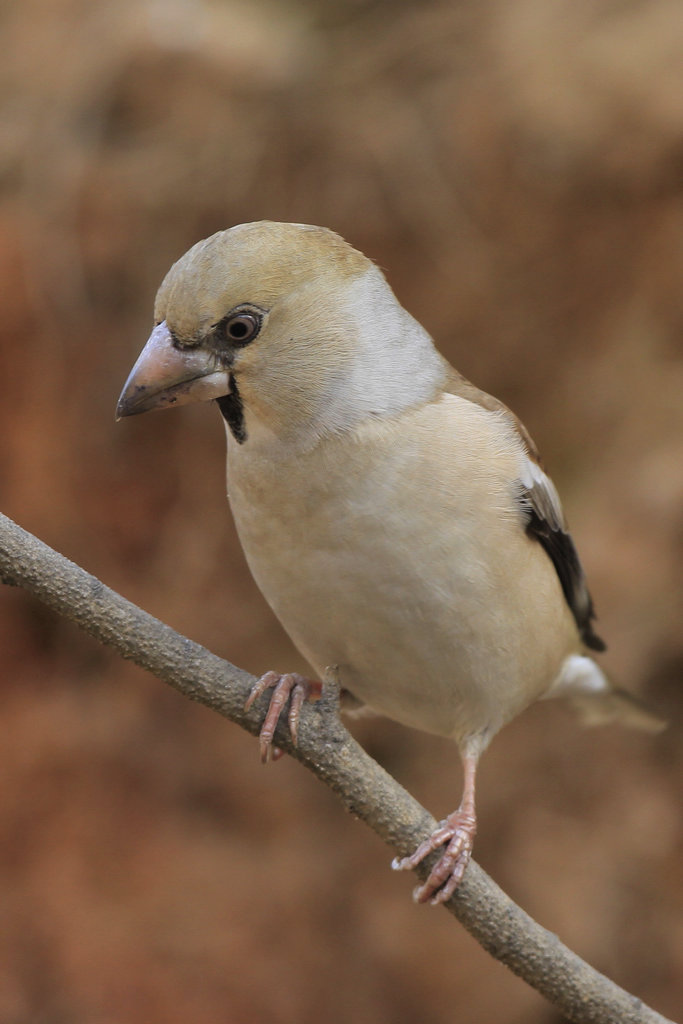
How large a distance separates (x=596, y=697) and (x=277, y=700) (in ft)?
4.49

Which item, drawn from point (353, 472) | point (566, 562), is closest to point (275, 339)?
point (353, 472)

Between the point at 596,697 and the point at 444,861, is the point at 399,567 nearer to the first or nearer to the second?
the point at 444,861

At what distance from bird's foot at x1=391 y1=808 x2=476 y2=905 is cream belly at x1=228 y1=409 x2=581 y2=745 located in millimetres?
286

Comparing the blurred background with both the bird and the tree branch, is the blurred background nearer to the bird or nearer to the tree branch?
the bird

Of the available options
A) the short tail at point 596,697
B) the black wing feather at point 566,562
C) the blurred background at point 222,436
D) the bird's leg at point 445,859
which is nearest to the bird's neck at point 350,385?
the black wing feather at point 566,562

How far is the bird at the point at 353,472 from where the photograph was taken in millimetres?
1888

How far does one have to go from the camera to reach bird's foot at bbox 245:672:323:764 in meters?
1.82

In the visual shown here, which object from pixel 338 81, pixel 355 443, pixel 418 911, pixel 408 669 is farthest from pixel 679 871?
pixel 338 81

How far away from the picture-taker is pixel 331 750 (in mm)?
1788

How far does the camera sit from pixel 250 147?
4.01m

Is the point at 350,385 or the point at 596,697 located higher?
the point at 350,385

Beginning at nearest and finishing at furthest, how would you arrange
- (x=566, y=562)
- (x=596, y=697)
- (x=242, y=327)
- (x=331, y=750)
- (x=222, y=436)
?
1. (x=331, y=750)
2. (x=242, y=327)
3. (x=566, y=562)
4. (x=596, y=697)
5. (x=222, y=436)

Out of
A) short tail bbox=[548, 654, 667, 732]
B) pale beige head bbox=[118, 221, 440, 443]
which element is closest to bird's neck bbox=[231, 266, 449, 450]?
pale beige head bbox=[118, 221, 440, 443]

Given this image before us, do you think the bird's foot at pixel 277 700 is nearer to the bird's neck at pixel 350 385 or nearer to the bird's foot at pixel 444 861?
the bird's foot at pixel 444 861
